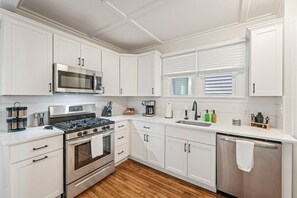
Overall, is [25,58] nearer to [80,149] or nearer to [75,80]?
[75,80]

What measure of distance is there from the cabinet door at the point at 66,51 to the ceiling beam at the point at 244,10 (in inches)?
103

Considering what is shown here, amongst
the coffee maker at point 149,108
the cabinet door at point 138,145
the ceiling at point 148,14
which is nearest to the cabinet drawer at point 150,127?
the cabinet door at point 138,145

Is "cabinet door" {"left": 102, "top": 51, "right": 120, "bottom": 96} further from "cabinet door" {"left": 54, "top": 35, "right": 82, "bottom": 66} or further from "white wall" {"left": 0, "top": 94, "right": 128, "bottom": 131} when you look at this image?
"cabinet door" {"left": 54, "top": 35, "right": 82, "bottom": 66}

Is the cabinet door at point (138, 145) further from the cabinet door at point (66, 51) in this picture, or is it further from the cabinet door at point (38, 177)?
the cabinet door at point (66, 51)

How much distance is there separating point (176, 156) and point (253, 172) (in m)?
1.06

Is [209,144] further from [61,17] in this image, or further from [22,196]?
[61,17]

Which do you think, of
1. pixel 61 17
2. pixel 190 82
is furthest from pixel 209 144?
pixel 61 17

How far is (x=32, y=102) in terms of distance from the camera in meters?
2.16

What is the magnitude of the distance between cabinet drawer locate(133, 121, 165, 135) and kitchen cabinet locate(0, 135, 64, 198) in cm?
143

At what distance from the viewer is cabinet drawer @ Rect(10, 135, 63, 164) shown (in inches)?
58.5

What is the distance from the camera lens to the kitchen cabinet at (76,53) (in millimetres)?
2158

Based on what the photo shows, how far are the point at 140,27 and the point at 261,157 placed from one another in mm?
2708

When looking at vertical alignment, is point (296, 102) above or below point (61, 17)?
below

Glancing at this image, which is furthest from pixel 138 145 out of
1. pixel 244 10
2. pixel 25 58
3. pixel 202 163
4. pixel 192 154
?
pixel 244 10
